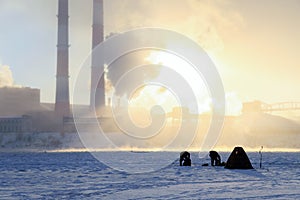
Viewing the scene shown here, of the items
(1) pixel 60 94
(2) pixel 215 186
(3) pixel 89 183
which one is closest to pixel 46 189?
(3) pixel 89 183

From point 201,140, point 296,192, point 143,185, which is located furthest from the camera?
point 201,140

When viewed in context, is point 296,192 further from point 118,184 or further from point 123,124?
point 123,124

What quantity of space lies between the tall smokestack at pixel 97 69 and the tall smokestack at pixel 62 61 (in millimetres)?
5811

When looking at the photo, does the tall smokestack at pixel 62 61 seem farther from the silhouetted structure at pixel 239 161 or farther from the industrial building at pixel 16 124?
the silhouetted structure at pixel 239 161

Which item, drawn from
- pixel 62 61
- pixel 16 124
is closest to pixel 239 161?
pixel 62 61

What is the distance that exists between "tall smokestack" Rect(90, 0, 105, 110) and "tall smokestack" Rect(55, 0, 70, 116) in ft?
19.1

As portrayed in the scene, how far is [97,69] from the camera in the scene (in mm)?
97562

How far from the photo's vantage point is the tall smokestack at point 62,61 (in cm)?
9425

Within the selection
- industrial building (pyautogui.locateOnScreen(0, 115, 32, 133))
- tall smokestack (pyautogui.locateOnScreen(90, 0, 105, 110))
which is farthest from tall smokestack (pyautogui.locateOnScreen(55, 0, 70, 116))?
industrial building (pyautogui.locateOnScreen(0, 115, 32, 133))

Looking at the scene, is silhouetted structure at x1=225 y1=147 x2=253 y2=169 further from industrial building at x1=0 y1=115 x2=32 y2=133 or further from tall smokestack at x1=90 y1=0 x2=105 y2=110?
industrial building at x1=0 y1=115 x2=32 y2=133

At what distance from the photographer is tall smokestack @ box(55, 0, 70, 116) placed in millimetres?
94250

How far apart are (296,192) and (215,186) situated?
153 inches

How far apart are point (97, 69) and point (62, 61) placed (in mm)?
7987

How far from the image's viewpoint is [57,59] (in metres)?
94.8
